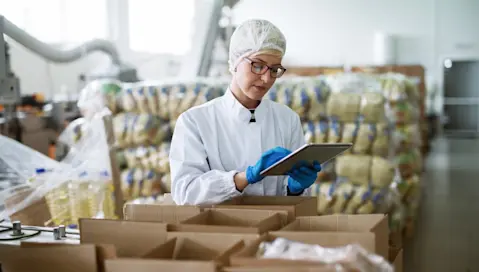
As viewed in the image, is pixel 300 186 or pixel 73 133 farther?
pixel 73 133

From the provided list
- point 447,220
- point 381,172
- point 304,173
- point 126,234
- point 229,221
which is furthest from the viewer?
point 447,220

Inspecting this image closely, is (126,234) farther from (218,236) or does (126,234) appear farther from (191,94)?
(191,94)

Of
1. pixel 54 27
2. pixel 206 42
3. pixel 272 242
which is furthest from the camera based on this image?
pixel 54 27

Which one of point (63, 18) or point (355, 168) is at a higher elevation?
point (63, 18)

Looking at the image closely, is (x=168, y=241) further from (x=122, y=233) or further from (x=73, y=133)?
(x=73, y=133)

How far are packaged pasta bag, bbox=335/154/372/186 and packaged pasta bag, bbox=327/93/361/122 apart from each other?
0.28m

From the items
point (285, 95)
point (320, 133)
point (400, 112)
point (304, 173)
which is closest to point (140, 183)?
point (285, 95)

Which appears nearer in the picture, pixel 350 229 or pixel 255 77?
pixel 350 229

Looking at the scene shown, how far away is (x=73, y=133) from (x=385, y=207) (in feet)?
7.82

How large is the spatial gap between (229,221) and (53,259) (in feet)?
1.80

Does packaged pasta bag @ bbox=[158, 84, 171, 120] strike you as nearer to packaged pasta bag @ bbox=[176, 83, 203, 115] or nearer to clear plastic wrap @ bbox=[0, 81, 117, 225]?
packaged pasta bag @ bbox=[176, 83, 203, 115]

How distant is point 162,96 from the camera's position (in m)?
4.34

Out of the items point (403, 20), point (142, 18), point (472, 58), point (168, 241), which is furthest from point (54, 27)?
point (472, 58)

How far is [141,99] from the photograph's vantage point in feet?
14.4
